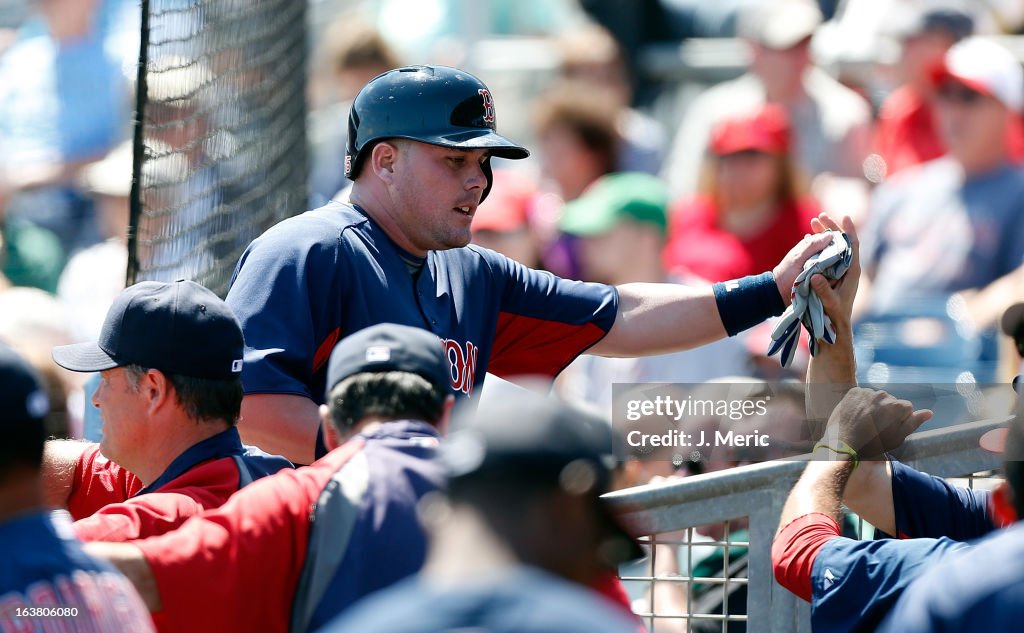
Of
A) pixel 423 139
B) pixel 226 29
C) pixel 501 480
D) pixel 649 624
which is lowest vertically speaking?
pixel 649 624

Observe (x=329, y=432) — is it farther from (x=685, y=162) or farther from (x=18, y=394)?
(x=685, y=162)

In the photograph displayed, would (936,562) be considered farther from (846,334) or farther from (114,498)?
(114,498)

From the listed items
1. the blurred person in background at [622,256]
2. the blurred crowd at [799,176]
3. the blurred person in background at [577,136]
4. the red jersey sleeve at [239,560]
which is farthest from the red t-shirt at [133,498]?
the blurred person in background at [577,136]

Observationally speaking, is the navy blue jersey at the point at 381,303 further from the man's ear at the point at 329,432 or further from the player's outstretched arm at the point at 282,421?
the man's ear at the point at 329,432

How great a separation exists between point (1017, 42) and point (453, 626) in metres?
6.51

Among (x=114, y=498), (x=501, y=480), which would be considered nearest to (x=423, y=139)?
(x=114, y=498)

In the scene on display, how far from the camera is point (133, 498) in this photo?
3.08 meters

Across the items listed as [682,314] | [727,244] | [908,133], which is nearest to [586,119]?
[727,244]

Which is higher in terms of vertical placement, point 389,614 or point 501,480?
point 501,480

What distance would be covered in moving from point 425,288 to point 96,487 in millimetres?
945

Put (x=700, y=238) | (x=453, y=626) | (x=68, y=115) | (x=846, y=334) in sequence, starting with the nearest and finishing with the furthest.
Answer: (x=453, y=626)
(x=846, y=334)
(x=700, y=238)
(x=68, y=115)

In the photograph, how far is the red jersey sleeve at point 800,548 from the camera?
331 cm

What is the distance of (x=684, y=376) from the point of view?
598 cm

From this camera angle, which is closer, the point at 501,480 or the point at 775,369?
the point at 501,480
